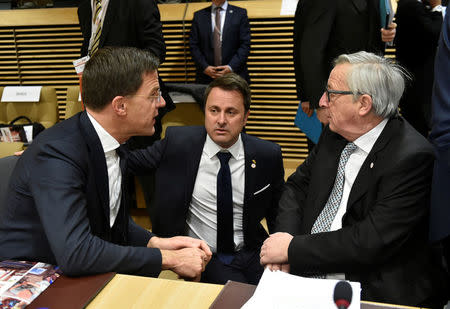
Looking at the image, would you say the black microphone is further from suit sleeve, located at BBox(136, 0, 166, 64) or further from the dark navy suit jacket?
suit sleeve, located at BBox(136, 0, 166, 64)

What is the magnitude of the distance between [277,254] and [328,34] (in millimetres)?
1818

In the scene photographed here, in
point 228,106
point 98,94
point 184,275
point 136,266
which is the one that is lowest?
point 184,275

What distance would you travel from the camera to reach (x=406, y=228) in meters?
1.69

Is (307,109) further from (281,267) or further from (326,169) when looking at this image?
(281,267)

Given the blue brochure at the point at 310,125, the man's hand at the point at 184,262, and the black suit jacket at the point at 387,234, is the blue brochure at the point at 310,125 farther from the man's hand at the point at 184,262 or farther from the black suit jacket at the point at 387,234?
the man's hand at the point at 184,262

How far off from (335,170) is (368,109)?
0.31m

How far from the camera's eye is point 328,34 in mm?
3082

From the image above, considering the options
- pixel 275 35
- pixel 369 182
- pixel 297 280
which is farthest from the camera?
pixel 275 35

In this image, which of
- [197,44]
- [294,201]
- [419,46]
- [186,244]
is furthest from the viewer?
[197,44]

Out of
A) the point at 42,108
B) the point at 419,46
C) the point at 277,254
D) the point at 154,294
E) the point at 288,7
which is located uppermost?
the point at 288,7

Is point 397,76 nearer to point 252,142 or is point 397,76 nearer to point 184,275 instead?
point 252,142

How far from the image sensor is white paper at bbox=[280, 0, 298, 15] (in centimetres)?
503

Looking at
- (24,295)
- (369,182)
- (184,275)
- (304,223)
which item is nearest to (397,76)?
(369,182)

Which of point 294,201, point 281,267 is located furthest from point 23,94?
point 281,267
